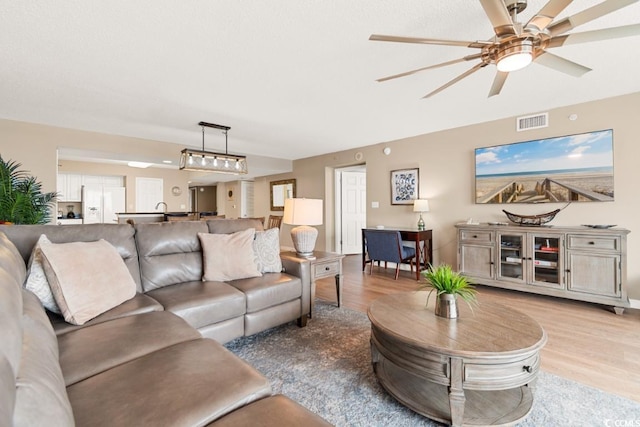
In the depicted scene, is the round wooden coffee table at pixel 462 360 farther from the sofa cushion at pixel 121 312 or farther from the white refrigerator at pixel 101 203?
the white refrigerator at pixel 101 203

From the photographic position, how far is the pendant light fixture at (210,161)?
162 inches

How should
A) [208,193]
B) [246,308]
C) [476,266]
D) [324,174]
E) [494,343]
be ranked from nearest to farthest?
[494,343]
[246,308]
[476,266]
[324,174]
[208,193]

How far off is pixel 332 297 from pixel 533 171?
3.04 meters

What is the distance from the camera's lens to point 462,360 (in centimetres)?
137

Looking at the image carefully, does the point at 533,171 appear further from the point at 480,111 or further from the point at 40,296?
the point at 40,296

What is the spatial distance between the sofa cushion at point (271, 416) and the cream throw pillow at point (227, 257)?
1651 millimetres

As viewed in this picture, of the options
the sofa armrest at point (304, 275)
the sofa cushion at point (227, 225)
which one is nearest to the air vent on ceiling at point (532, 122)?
the sofa armrest at point (304, 275)

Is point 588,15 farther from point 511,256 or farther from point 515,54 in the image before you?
point 511,256

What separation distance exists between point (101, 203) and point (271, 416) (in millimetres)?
8742

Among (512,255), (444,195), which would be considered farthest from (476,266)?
(444,195)

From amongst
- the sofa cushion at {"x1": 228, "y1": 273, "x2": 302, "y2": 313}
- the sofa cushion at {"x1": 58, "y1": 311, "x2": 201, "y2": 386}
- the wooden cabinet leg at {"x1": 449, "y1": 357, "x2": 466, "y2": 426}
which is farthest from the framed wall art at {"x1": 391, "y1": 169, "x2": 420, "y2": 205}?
the sofa cushion at {"x1": 58, "y1": 311, "x2": 201, "y2": 386}

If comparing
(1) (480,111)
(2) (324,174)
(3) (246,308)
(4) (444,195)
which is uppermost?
(1) (480,111)

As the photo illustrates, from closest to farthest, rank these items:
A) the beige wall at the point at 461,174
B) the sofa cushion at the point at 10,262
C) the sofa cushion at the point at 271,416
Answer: the sofa cushion at the point at 271,416 < the sofa cushion at the point at 10,262 < the beige wall at the point at 461,174

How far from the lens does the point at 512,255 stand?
3662mm
